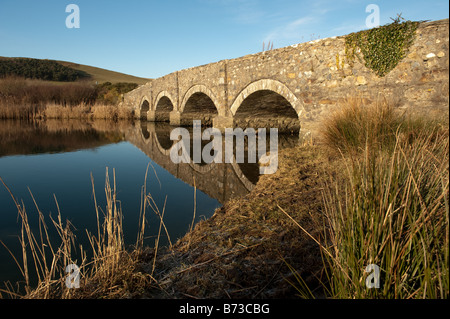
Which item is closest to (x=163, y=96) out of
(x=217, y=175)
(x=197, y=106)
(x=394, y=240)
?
(x=197, y=106)

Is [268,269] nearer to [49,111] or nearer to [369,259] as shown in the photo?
[369,259]

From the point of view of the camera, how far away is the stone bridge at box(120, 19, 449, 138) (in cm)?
509

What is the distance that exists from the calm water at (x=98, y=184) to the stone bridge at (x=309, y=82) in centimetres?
270

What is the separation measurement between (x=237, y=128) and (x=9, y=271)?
28.5 ft

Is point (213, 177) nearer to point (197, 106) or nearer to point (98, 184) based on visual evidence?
point (98, 184)

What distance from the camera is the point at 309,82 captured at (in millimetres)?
7020

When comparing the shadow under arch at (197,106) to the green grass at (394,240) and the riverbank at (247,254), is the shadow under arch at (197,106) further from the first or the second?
the green grass at (394,240)

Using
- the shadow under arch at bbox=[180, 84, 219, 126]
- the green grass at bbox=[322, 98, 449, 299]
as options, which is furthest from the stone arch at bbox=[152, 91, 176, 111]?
the green grass at bbox=[322, 98, 449, 299]

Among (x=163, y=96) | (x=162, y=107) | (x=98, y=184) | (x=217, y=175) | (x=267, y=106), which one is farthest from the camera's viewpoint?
(x=162, y=107)

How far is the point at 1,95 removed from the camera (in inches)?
800

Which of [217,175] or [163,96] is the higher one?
[163,96]

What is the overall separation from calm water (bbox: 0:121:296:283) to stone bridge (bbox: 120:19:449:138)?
270cm

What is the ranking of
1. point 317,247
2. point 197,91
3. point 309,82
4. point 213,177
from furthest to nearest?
point 197,91, point 309,82, point 213,177, point 317,247

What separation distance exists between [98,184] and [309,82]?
5.46 m
